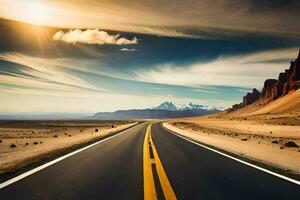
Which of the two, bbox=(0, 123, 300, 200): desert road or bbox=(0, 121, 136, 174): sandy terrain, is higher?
bbox=(0, 121, 136, 174): sandy terrain

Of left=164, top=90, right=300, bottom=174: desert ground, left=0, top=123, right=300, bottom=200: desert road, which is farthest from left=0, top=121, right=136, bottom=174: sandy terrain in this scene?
left=164, top=90, right=300, bottom=174: desert ground

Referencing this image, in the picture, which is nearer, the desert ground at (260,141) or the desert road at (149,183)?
the desert road at (149,183)

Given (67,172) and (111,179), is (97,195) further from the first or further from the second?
(67,172)

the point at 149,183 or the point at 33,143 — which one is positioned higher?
the point at 33,143

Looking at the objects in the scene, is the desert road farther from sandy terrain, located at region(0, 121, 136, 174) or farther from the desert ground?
the desert ground

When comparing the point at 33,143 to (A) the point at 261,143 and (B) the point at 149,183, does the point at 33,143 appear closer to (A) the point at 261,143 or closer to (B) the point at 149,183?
(A) the point at 261,143

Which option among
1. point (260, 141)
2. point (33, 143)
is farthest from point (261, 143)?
point (33, 143)

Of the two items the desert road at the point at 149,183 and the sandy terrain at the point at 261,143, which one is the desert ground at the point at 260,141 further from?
the desert road at the point at 149,183

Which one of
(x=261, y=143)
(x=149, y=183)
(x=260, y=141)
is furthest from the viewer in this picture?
(x=260, y=141)

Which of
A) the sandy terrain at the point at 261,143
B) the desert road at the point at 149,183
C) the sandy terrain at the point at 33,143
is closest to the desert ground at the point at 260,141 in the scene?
the sandy terrain at the point at 261,143

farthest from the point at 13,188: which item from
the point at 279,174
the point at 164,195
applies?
the point at 279,174

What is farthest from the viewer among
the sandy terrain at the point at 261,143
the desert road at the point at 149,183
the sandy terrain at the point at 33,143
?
the sandy terrain at the point at 261,143

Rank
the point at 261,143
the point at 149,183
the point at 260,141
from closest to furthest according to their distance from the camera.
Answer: the point at 149,183 → the point at 261,143 → the point at 260,141

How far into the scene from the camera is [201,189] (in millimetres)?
7430
